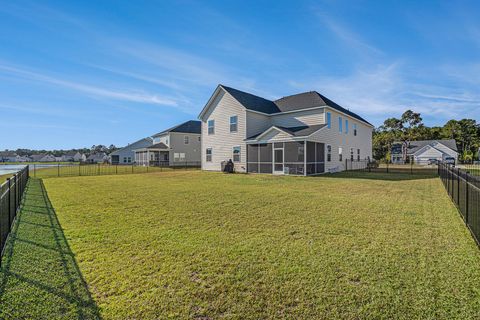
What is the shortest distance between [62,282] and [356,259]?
13.3 ft

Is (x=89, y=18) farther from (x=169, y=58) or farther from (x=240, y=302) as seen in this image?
(x=240, y=302)

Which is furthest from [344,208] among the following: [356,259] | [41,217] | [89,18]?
[89,18]

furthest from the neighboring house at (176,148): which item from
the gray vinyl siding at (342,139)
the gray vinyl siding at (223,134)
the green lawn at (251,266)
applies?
the green lawn at (251,266)

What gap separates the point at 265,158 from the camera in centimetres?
2016

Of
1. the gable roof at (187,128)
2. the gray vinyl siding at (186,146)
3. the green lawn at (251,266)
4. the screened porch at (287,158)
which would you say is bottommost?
the green lawn at (251,266)

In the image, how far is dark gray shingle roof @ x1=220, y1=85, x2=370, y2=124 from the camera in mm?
21219

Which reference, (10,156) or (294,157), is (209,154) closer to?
(294,157)

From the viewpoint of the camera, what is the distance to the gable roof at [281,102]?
2115 centimetres

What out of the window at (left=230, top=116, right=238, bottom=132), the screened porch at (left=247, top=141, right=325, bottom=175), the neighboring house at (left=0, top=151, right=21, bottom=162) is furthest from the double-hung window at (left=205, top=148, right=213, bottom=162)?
the neighboring house at (left=0, top=151, right=21, bottom=162)

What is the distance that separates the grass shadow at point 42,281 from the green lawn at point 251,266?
2cm

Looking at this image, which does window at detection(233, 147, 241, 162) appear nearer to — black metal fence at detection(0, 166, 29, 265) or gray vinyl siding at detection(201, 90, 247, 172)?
gray vinyl siding at detection(201, 90, 247, 172)

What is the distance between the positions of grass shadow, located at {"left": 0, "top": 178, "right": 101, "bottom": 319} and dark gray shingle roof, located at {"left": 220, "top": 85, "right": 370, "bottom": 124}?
18.7 meters

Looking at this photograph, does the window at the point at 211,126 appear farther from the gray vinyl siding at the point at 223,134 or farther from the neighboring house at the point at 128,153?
the neighboring house at the point at 128,153

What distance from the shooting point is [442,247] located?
13.5 feet
